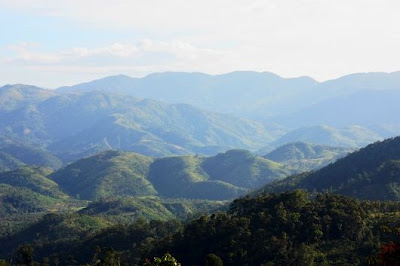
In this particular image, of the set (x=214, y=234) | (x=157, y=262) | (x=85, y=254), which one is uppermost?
(x=157, y=262)

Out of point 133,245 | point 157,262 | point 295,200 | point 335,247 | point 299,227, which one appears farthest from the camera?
point 133,245

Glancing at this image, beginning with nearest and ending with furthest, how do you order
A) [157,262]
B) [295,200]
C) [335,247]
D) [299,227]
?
[157,262]
[335,247]
[299,227]
[295,200]

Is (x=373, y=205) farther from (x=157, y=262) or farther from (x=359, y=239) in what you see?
(x=157, y=262)

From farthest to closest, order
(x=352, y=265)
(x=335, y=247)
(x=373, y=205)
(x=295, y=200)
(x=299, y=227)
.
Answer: (x=373, y=205) < (x=295, y=200) < (x=299, y=227) < (x=335, y=247) < (x=352, y=265)

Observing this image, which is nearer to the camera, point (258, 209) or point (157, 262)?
point (157, 262)

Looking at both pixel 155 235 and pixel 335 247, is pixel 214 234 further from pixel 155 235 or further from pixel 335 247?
pixel 155 235

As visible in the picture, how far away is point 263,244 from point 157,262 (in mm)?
57919

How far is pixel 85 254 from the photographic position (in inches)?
7062

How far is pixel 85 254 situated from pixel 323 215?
9396 centimetres

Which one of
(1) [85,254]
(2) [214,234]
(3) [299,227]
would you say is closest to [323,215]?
(3) [299,227]

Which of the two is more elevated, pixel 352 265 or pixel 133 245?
pixel 352 265

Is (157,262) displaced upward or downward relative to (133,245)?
upward

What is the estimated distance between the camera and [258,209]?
457 ft

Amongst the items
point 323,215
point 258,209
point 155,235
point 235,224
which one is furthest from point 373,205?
point 155,235
